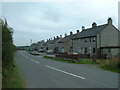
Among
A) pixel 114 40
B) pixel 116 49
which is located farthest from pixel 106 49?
pixel 114 40

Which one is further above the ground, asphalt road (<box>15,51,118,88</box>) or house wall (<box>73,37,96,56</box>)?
house wall (<box>73,37,96,56</box>)

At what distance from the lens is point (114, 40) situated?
161ft

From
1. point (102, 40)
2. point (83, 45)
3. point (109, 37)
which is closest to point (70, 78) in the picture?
point (102, 40)

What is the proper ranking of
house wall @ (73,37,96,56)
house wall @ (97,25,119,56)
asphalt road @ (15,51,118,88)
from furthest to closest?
house wall @ (73,37,96,56)
house wall @ (97,25,119,56)
asphalt road @ (15,51,118,88)

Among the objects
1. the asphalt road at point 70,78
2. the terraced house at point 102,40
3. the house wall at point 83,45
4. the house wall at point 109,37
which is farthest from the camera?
the house wall at point 83,45

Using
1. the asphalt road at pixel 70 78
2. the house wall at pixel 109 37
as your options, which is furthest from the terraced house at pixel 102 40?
the asphalt road at pixel 70 78

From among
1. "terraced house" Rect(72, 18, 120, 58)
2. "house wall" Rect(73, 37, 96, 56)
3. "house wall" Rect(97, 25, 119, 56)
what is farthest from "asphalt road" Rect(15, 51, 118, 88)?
"house wall" Rect(73, 37, 96, 56)

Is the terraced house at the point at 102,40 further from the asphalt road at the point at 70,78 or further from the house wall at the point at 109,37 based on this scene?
the asphalt road at the point at 70,78

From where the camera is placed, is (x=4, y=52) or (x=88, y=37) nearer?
(x=4, y=52)

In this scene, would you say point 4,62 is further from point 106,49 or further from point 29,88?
point 106,49

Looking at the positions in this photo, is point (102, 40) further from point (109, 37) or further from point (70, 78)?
point (70, 78)

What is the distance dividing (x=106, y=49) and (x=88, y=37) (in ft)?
28.7

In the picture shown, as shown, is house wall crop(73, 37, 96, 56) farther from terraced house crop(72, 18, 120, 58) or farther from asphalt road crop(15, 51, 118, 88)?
asphalt road crop(15, 51, 118, 88)

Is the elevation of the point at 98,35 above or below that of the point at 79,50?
above
